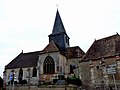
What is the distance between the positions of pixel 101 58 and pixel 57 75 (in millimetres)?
9004

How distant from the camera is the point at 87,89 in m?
26.8

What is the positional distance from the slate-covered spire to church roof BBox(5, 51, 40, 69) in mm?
5671

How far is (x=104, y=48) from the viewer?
1107 inches

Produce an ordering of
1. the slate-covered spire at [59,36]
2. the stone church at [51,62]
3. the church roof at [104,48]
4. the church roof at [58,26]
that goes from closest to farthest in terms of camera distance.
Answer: the church roof at [104,48], the stone church at [51,62], the slate-covered spire at [59,36], the church roof at [58,26]


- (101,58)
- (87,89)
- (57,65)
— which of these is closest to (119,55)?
(101,58)

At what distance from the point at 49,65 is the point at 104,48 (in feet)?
36.4

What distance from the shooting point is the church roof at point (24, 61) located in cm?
3616

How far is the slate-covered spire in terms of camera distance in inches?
1419

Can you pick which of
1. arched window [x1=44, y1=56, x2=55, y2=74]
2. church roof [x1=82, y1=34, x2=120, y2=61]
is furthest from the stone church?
church roof [x1=82, y1=34, x2=120, y2=61]

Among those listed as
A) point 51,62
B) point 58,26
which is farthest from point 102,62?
point 58,26

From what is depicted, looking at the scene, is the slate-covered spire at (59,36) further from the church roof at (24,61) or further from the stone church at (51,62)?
the church roof at (24,61)

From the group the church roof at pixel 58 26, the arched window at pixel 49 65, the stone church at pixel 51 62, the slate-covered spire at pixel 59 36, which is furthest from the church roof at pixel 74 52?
the church roof at pixel 58 26

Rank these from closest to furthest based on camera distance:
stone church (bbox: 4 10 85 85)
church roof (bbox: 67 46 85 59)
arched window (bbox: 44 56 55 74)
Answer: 1. stone church (bbox: 4 10 85 85)
2. arched window (bbox: 44 56 55 74)
3. church roof (bbox: 67 46 85 59)

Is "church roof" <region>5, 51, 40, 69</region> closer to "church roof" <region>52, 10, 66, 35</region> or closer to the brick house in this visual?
"church roof" <region>52, 10, 66, 35</region>
